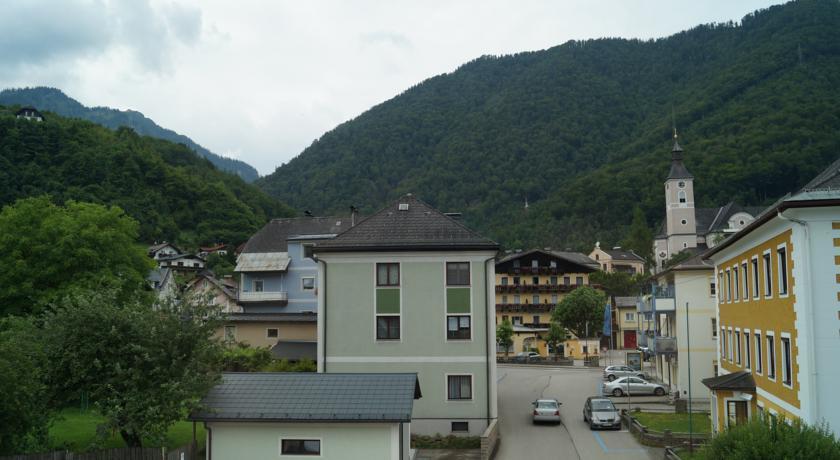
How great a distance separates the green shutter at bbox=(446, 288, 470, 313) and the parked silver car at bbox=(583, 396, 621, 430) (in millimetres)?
8107

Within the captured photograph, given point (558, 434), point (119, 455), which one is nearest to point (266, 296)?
point (558, 434)

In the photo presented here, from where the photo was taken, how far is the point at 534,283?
99.4 meters

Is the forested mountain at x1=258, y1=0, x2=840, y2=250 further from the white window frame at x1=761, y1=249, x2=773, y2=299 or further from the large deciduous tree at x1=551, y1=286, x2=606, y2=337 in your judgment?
the white window frame at x1=761, y1=249, x2=773, y2=299

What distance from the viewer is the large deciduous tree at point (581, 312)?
270 feet

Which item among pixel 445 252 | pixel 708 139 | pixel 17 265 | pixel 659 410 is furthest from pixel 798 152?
pixel 17 265

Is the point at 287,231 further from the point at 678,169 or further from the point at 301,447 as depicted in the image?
the point at 678,169

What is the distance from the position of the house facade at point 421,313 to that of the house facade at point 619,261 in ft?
351

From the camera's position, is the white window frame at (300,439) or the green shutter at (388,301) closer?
the white window frame at (300,439)

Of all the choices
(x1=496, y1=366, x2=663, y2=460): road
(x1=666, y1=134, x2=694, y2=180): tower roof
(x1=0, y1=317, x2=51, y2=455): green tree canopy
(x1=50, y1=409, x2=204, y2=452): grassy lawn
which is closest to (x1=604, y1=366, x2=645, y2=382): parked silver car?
(x1=496, y1=366, x2=663, y2=460): road

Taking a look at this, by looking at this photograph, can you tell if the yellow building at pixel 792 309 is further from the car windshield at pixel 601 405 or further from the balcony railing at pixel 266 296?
the balcony railing at pixel 266 296

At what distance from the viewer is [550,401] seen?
3656 centimetres

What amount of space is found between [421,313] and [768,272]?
1483cm

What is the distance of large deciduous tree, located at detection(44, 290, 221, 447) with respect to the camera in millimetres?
21469

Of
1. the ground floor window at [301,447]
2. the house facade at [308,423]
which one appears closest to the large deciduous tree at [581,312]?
the house facade at [308,423]
